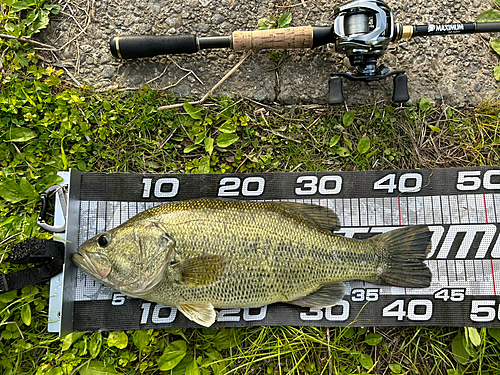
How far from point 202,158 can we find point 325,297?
1.63 m

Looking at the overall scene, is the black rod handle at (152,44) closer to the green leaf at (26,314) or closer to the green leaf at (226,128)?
the green leaf at (226,128)

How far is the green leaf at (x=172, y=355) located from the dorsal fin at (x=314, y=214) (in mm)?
1473

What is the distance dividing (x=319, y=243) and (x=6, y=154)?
115 inches

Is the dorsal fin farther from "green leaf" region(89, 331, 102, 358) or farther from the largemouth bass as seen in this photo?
"green leaf" region(89, 331, 102, 358)

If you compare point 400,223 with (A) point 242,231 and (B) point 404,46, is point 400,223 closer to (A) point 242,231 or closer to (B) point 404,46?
(A) point 242,231

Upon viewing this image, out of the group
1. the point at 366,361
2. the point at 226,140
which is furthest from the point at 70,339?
the point at 366,361

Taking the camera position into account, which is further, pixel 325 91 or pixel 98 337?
pixel 325 91

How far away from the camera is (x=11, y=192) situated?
311cm

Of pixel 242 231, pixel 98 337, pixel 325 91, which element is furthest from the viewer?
pixel 325 91

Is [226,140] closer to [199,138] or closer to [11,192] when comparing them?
[199,138]

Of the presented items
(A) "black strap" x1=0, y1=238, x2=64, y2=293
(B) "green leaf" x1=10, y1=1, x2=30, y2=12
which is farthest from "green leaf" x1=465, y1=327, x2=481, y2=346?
(B) "green leaf" x1=10, y1=1, x2=30, y2=12

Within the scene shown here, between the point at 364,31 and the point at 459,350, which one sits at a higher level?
the point at 364,31

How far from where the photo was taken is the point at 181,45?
10.2 feet

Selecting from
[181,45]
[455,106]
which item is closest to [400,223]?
[455,106]
